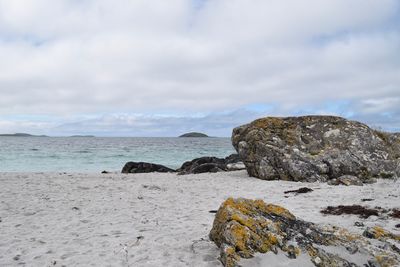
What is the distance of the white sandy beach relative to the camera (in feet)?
20.6

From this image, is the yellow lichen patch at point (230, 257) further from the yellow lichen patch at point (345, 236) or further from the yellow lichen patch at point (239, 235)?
the yellow lichen patch at point (345, 236)

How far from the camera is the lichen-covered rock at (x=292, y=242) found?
5.29m

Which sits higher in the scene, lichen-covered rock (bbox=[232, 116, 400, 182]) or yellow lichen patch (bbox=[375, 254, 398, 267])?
lichen-covered rock (bbox=[232, 116, 400, 182])

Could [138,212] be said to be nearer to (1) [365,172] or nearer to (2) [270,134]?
(2) [270,134]

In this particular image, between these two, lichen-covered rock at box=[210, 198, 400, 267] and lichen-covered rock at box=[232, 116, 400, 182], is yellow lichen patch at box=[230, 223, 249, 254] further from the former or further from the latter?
lichen-covered rock at box=[232, 116, 400, 182]

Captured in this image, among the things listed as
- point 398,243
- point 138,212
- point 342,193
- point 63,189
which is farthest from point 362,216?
point 63,189

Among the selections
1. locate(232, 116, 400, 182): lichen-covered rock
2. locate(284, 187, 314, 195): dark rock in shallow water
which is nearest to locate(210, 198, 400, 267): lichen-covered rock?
locate(284, 187, 314, 195): dark rock in shallow water

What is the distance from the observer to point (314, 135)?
54.2 ft

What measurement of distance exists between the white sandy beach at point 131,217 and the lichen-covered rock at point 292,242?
0.54m

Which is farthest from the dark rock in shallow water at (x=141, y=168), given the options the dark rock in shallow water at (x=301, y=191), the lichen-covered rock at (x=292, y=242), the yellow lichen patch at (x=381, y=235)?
the yellow lichen patch at (x=381, y=235)

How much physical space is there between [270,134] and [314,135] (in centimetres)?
191

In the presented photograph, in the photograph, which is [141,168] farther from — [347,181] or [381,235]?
[381,235]

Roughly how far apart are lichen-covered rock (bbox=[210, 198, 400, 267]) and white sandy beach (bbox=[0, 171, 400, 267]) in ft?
1.78

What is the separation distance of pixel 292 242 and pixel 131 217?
4.74 meters
